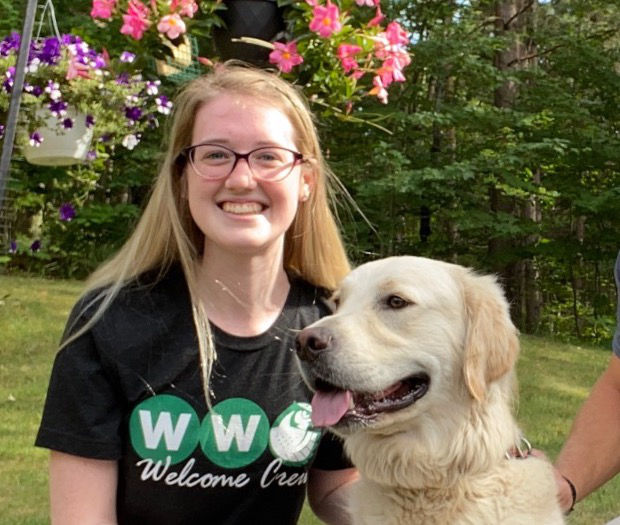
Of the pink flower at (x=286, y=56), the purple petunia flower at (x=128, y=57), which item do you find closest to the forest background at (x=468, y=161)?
the purple petunia flower at (x=128, y=57)

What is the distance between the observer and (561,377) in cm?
732

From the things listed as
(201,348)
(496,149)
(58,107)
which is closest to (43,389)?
(58,107)

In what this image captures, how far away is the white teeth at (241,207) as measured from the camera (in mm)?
2234

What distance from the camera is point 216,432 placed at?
2256mm

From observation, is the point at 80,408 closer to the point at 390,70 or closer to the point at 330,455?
the point at 330,455

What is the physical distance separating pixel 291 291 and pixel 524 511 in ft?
2.91

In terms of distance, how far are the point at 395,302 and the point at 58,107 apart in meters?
2.80

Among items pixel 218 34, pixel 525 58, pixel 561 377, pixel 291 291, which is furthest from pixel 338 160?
pixel 291 291

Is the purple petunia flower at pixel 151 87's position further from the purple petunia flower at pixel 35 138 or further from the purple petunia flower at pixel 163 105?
the purple petunia flower at pixel 35 138

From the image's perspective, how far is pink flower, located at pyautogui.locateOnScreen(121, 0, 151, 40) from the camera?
3652 mm

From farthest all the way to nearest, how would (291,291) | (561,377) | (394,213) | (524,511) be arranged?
(394,213) < (561,377) < (291,291) < (524,511)

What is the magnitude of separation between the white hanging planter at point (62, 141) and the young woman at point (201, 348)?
232 centimetres

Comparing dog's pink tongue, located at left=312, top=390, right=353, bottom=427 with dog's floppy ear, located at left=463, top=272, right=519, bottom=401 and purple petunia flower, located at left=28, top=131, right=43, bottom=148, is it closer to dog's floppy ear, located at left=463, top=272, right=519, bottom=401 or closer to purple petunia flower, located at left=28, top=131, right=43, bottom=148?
dog's floppy ear, located at left=463, top=272, right=519, bottom=401

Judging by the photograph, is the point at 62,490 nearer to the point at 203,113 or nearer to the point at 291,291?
the point at 291,291
